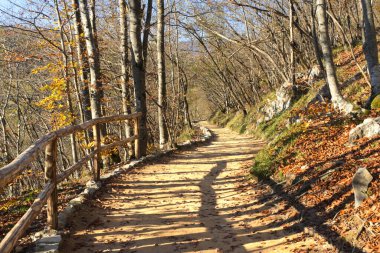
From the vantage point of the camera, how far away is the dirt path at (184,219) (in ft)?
15.6

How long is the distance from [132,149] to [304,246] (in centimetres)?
756

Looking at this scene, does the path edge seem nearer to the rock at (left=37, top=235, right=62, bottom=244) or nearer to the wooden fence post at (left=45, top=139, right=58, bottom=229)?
the rock at (left=37, top=235, right=62, bottom=244)

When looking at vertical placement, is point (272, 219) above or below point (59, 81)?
below

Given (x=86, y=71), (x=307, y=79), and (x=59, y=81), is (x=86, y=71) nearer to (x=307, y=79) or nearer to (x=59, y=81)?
(x=59, y=81)

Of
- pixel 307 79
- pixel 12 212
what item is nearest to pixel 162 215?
pixel 12 212

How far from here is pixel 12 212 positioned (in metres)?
7.12

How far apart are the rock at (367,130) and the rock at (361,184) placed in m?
2.47

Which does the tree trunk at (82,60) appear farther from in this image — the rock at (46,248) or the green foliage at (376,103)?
the green foliage at (376,103)

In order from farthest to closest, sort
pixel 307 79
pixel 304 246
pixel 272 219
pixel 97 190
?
pixel 307 79
pixel 97 190
pixel 272 219
pixel 304 246

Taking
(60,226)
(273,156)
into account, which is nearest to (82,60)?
(273,156)

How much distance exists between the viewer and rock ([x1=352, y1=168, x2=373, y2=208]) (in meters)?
4.60

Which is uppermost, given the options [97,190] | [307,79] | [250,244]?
[307,79]

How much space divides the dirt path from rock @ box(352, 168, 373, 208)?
81 cm

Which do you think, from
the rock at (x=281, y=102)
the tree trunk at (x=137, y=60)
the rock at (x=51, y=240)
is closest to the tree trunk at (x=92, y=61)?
the tree trunk at (x=137, y=60)
